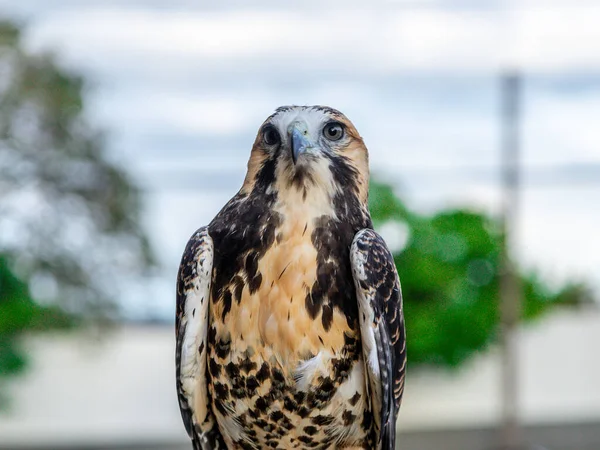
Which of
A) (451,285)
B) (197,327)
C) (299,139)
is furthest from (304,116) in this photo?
(451,285)

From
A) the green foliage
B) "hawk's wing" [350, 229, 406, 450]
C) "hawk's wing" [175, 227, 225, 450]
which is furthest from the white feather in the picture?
the green foliage

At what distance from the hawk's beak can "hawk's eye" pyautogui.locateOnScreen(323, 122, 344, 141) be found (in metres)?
0.06

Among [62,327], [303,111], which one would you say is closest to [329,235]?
[303,111]

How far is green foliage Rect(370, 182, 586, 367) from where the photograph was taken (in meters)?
5.18

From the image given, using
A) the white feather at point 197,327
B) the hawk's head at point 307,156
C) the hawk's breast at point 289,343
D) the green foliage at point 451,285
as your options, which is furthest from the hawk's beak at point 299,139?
the green foliage at point 451,285

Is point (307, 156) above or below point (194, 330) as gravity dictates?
above

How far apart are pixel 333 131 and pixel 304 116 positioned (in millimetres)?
70

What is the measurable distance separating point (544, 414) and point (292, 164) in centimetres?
650

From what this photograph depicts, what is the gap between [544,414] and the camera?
23.5 ft

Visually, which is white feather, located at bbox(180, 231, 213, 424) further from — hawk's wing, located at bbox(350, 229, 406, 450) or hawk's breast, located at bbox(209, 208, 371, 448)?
hawk's wing, located at bbox(350, 229, 406, 450)

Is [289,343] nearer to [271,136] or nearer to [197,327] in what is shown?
[197,327]

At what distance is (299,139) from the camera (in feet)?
4.20

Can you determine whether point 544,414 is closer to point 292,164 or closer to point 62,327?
point 62,327

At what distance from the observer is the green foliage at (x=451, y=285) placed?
518 centimetres
